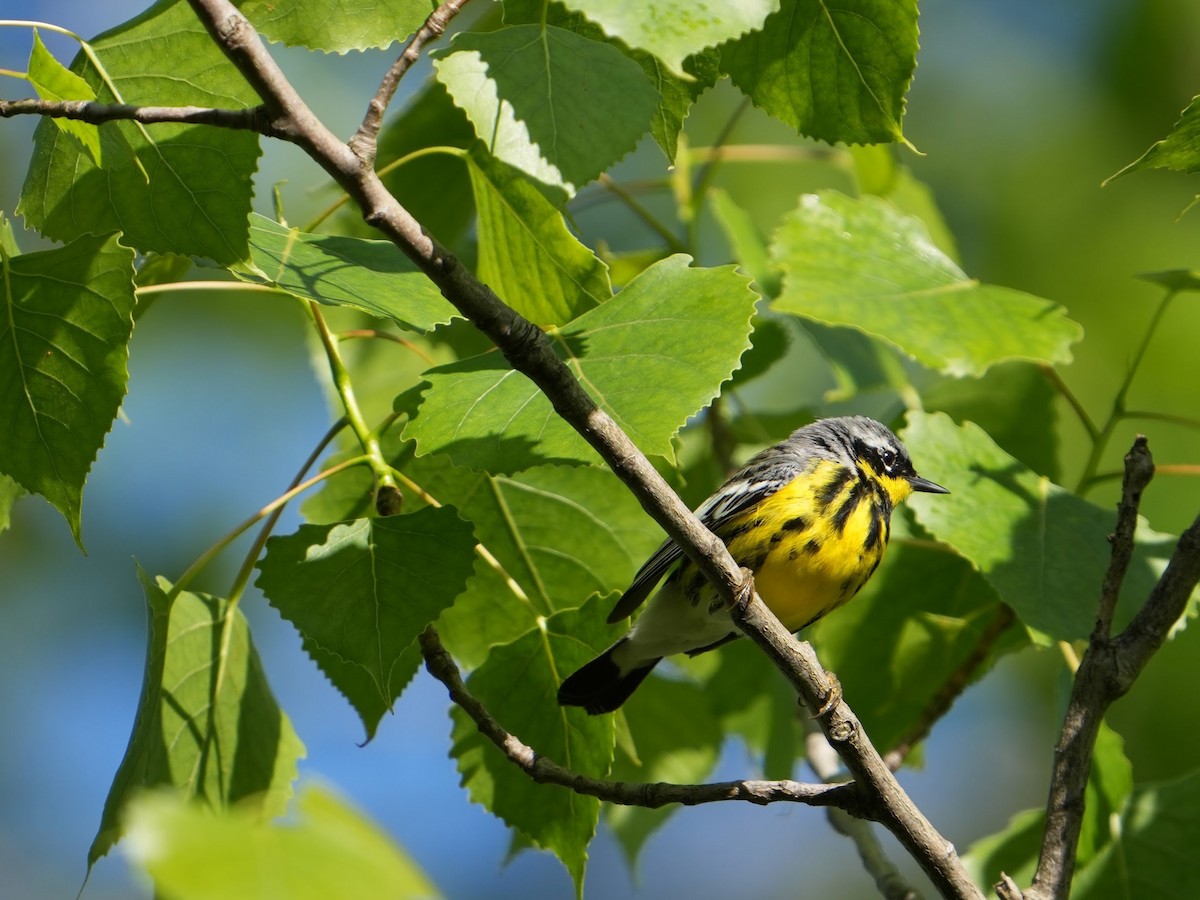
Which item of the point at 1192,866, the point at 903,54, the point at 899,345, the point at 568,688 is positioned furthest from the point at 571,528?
the point at 1192,866

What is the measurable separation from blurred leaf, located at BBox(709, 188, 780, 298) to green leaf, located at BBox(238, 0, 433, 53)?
134cm

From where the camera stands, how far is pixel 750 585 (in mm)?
1912

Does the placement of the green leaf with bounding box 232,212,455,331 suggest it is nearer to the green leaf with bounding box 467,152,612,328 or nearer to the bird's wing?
the green leaf with bounding box 467,152,612,328

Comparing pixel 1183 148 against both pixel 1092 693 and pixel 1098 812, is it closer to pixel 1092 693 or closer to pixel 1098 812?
pixel 1092 693

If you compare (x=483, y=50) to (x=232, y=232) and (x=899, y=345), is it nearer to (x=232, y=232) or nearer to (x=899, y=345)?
(x=232, y=232)

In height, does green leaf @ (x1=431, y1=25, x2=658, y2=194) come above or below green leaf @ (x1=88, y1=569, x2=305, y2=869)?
above

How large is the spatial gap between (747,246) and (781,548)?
90cm

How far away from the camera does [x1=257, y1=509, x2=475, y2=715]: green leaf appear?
2.07 metres

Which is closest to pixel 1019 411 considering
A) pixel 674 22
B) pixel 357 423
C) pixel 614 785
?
pixel 614 785

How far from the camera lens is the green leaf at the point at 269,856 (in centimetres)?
70

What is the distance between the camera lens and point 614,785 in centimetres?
222

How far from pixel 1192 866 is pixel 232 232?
7.84ft

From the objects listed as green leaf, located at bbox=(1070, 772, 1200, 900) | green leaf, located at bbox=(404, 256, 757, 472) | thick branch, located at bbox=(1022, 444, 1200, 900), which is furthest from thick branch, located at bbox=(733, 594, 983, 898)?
green leaf, located at bbox=(1070, 772, 1200, 900)

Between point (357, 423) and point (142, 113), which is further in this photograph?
point (357, 423)
